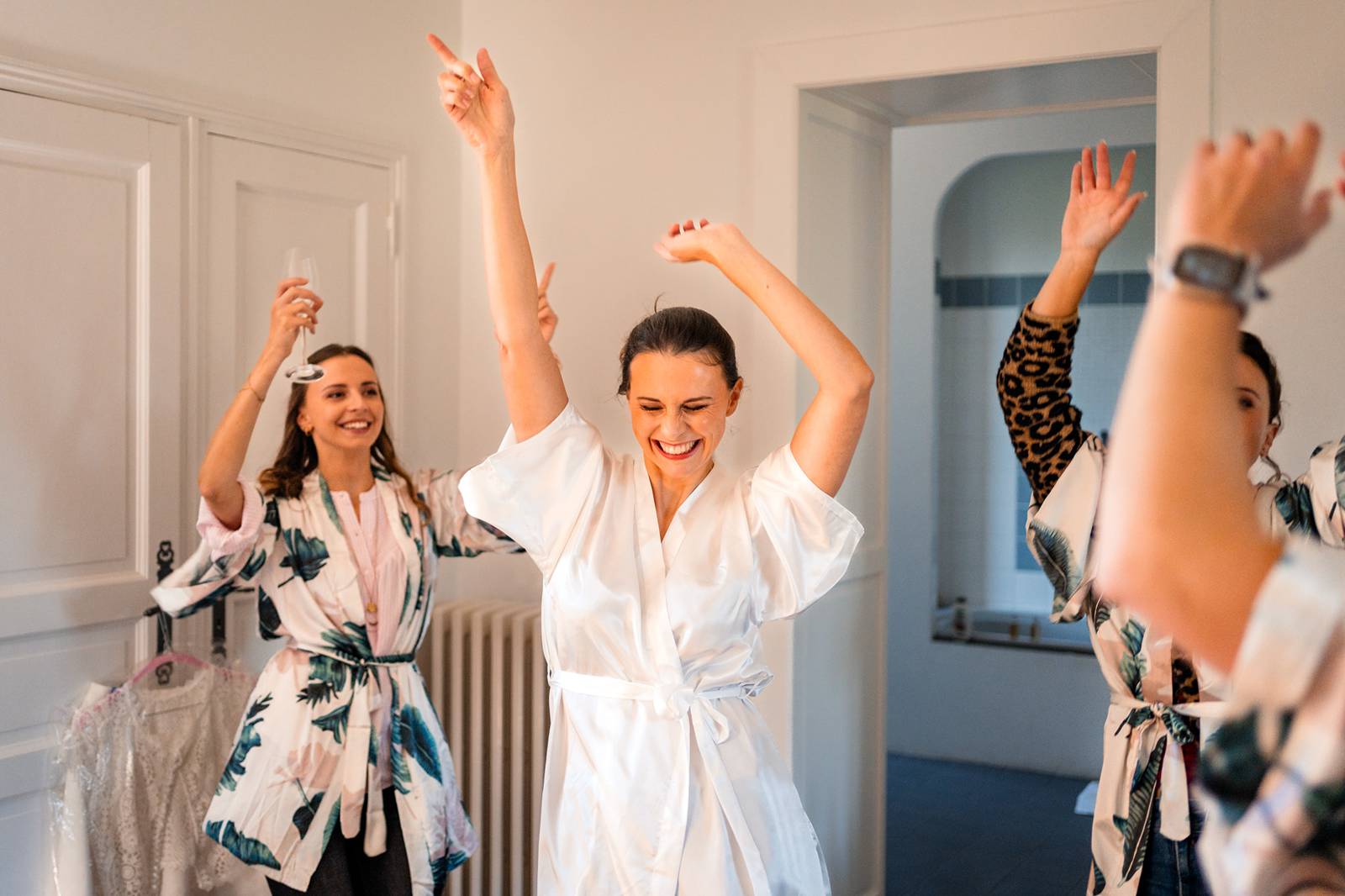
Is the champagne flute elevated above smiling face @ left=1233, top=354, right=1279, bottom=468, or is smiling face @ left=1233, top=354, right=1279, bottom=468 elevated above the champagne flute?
the champagne flute

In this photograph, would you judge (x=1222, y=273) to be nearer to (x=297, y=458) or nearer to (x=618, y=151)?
(x=297, y=458)

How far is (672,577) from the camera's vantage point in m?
1.99

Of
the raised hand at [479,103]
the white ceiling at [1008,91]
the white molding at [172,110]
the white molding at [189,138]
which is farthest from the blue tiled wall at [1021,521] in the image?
the raised hand at [479,103]

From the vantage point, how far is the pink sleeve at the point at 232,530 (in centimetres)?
255

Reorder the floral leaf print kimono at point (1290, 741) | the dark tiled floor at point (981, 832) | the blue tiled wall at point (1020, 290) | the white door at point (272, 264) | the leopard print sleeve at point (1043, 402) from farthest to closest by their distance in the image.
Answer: the blue tiled wall at point (1020, 290) → the dark tiled floor at point (981, 832) → the white door at point (272, 264) → the leopard print sleeve at point (1043, 402) → the floral leaf print kimono at point (1290, 741)

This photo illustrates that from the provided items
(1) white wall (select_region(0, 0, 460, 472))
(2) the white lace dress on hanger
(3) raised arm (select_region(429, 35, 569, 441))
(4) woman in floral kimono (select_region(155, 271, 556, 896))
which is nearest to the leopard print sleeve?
(3) raised arm (select_region(429, 35, 569, 441))

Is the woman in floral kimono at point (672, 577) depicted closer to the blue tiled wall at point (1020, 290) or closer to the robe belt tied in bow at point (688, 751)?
the robe belt tied in bow at point (688, 751)

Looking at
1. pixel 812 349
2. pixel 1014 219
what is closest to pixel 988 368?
pixel 1014 219

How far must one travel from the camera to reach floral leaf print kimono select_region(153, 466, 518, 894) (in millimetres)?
2590

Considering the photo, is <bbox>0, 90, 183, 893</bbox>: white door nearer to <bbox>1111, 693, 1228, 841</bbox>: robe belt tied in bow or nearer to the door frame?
the door frame

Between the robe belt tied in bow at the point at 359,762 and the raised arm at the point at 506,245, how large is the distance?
3.18 feet

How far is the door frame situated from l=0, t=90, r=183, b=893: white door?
55.4 inches

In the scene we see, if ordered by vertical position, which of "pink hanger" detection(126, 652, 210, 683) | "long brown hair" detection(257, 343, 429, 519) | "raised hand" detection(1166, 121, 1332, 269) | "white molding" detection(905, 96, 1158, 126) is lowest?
"pink hanger" detection(126, 652, 210, 683)

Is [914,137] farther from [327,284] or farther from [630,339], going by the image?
[630,339]
